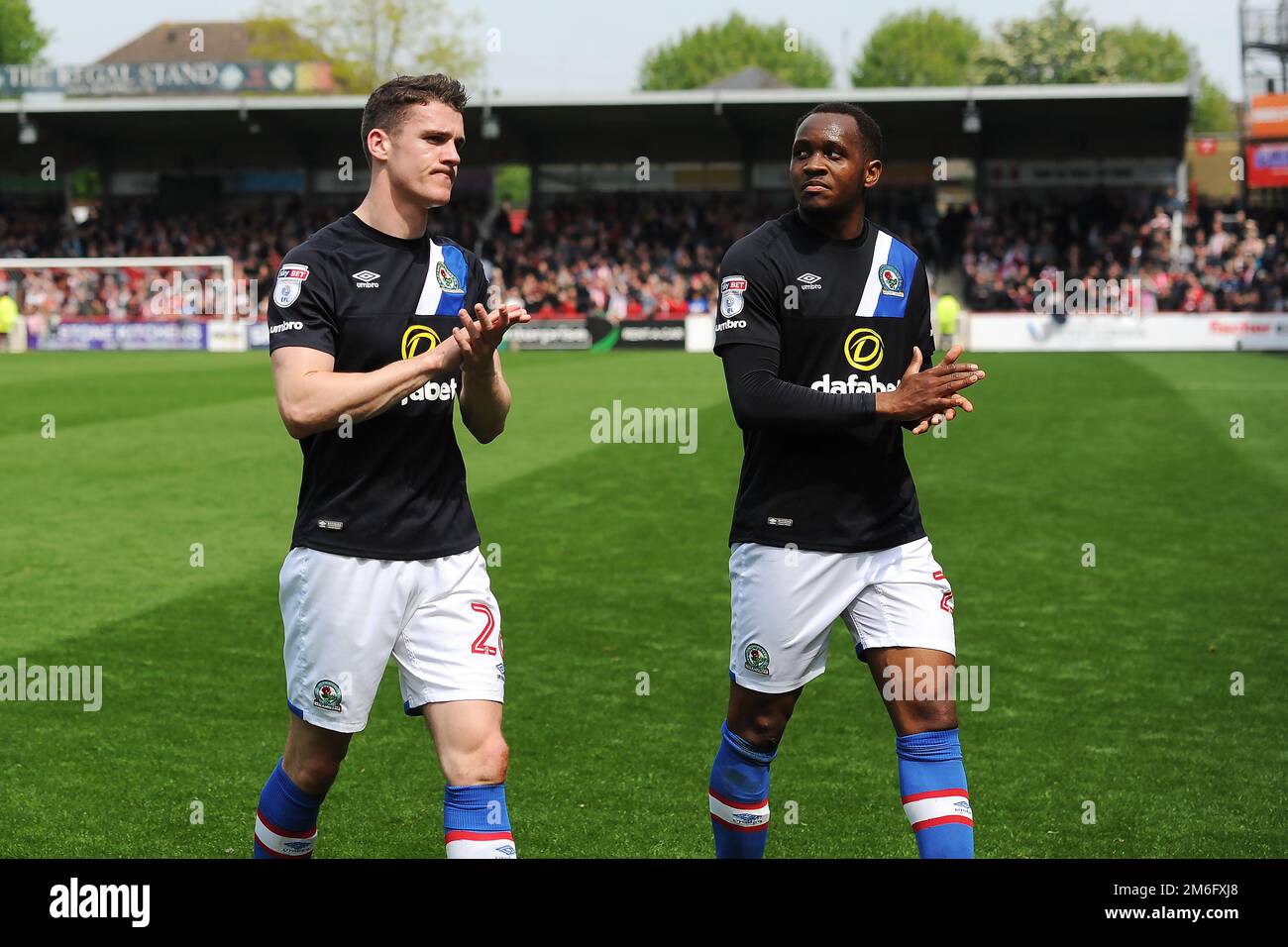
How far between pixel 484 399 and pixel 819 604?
3.74 ft

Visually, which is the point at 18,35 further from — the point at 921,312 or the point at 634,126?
the point at 921,312

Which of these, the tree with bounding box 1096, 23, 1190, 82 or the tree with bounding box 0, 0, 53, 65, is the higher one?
the tree with bounding box 1096, 23, 1190, 82

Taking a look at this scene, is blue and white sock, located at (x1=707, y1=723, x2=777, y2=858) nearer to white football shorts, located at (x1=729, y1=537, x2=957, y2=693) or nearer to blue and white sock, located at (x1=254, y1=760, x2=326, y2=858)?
white football shorts, located at (x1=729, y1=537, x2=957, y2=693)

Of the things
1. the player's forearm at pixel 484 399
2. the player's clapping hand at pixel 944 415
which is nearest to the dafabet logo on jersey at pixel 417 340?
the player's forearm at pixel 484 399

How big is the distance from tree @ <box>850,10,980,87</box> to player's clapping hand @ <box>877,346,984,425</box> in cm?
9907

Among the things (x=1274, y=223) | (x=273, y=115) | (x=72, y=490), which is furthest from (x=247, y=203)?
(x=72, y=490)

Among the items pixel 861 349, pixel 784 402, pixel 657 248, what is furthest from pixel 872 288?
pixel 657 248

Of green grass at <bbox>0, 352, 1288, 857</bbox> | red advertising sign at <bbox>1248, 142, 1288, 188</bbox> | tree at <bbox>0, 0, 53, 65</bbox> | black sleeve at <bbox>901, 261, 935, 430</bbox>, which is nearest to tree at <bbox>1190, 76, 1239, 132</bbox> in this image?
red advertising sign at <bbox>1248, 142, 1288, 188</bbox>

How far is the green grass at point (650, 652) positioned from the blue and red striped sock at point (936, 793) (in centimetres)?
105

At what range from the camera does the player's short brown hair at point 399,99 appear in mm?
4113

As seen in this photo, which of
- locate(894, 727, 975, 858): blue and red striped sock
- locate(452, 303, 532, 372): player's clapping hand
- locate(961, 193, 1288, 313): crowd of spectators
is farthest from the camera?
locate(961, 193, 1288, 313): crowd of spectators

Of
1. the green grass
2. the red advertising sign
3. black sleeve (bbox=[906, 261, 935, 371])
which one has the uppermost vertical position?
the red advertising sign

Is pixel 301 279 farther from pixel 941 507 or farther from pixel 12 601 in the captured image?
pixel 941 507

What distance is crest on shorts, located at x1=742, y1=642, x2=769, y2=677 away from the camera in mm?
4434
